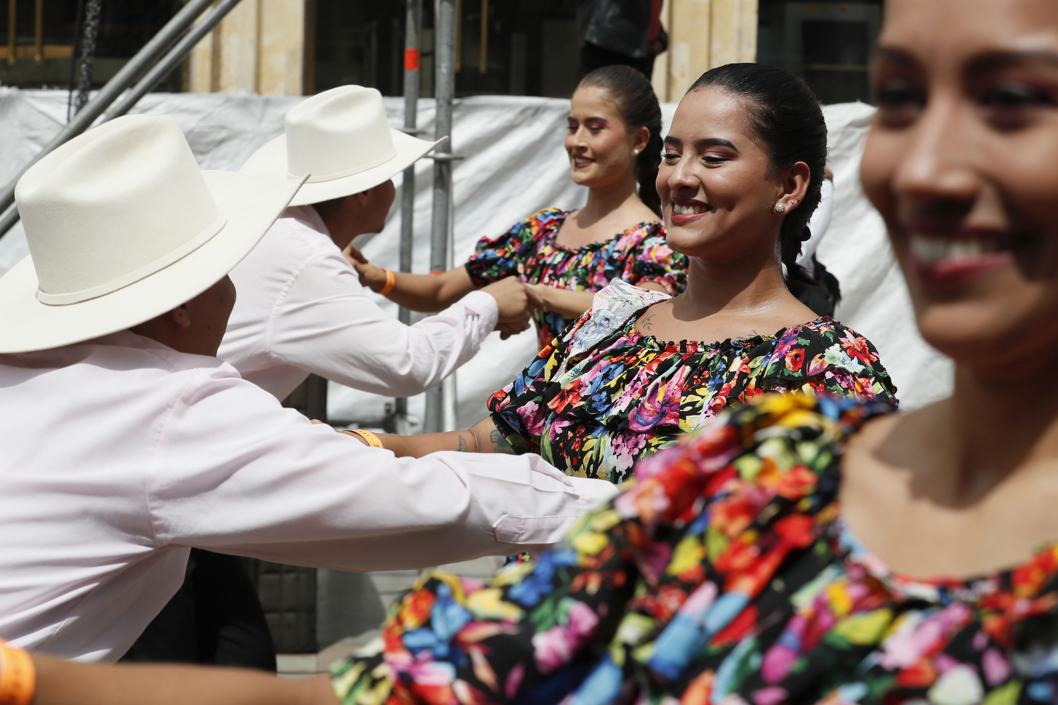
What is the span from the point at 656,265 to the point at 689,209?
998 millimetres

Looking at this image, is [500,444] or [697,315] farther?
[500,444]

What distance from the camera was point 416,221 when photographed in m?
5.20

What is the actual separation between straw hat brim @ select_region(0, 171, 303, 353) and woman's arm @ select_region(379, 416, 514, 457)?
22.5 inches

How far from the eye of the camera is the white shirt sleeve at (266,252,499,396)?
10.2 ft

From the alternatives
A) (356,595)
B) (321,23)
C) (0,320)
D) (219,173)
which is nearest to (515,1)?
(321,23)

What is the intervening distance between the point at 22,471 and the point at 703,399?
1.17m

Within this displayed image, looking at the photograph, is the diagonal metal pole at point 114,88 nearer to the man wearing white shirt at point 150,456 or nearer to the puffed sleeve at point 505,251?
the puffed sleeve at point 505,251

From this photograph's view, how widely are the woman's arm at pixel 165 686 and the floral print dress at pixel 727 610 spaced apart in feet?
0.27

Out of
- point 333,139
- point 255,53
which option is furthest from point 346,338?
point 255,53

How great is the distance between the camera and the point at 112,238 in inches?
73.4

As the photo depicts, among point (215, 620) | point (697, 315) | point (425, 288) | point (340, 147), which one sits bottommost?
point (215, 620)

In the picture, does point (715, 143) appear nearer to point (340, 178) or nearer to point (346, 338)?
point (346, 338)

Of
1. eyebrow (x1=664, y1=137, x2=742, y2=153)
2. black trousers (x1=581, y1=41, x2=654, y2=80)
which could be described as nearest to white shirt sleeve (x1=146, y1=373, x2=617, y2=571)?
eyebrow (x1=664, y1=137, x2=742, y2=153)

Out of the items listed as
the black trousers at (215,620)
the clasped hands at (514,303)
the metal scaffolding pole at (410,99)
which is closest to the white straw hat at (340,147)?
the clasped hands at (514,303)
